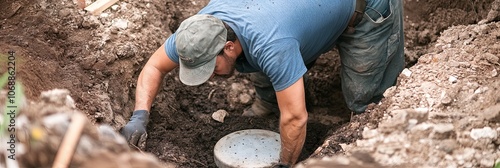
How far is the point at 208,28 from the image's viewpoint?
3227mm

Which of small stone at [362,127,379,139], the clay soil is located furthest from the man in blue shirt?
small stone at [362,127,379,139]

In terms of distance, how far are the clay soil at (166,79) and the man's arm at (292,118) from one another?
0.47 ft

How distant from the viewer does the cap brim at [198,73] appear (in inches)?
131

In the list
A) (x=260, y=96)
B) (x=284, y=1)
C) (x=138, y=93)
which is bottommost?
(x=260, y=96)

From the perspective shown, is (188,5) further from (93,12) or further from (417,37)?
(417,37)

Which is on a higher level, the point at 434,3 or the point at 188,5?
the point at 434,3

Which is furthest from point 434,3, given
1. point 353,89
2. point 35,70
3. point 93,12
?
point 35,70

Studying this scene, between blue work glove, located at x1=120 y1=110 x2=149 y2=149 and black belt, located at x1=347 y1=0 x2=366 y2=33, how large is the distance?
4.68 ft

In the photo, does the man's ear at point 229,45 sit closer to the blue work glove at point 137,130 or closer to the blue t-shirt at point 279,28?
the blue t-shirt at point 279,28

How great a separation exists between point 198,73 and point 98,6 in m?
1.42

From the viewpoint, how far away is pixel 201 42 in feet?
10.5

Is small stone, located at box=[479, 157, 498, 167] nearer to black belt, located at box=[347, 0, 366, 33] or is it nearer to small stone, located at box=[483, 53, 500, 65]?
small stone, located at box=[483, 53, 500, 65]

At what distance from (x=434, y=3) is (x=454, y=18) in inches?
10.6

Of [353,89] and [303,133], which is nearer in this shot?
[303,133]
